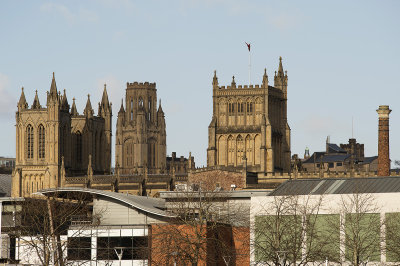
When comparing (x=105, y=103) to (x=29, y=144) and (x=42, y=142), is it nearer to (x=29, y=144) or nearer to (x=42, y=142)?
(x=42, y=142)

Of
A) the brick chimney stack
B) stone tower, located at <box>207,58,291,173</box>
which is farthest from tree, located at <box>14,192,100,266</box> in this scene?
stone tower, located at <box>207,58,291,173</box>

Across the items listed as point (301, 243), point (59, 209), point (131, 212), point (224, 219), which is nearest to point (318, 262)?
point (301, 243)

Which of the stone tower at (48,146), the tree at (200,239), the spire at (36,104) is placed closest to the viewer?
the tree at (200,239)

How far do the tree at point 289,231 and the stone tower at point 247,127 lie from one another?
253 ft

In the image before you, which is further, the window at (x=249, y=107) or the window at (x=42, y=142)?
the window at (x=42, y=142)

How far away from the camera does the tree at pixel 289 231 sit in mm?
79500

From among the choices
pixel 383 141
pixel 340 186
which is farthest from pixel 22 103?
pixel 340 186

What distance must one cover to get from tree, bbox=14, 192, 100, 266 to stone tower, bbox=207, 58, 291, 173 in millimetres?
60412

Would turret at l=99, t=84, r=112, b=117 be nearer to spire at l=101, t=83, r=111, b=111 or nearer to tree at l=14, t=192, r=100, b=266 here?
spire at l=101, t=83, r=111, b=111

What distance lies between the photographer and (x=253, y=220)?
87.1 meters

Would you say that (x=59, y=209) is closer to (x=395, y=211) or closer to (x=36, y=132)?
(x=395, y=211)

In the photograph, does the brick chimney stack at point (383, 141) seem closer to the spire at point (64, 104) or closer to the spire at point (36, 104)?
the spire at point (36, 104)

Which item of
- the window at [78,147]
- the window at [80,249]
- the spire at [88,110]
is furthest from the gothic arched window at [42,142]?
the window at [80,249]

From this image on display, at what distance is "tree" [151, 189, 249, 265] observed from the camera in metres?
82.4
